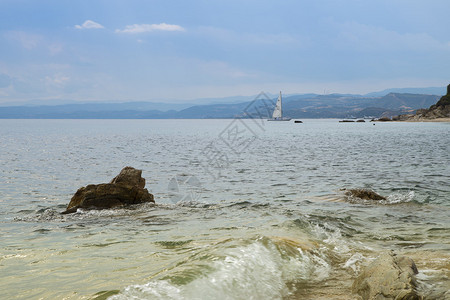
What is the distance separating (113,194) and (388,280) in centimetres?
1275

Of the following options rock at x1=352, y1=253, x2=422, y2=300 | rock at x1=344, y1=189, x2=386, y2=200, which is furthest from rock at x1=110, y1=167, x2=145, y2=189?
rock at x1=352, y1=253, x2=422, y2=300

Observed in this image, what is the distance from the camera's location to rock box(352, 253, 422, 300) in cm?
600

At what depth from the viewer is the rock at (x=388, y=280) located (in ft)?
19.7

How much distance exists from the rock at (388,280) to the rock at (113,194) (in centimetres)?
1189

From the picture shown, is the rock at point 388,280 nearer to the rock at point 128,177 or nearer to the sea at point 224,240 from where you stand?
the sea at point 224,240

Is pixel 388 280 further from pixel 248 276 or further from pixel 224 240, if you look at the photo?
pixel 224 240

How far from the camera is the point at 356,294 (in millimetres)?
6680

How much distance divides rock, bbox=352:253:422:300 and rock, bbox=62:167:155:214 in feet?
39.0

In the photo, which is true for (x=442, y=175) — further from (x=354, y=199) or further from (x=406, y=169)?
(x=354, y=199)

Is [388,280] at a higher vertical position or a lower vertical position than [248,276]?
higher

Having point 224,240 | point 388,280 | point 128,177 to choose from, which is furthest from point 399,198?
point 128,177

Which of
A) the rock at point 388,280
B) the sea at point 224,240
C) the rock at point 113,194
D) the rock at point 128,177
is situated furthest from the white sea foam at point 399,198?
the rock at point 128,177

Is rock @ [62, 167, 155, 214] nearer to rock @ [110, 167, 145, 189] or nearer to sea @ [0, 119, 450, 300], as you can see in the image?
rock @ [110, 167, 145, 189]

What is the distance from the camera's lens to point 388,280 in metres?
6.32
